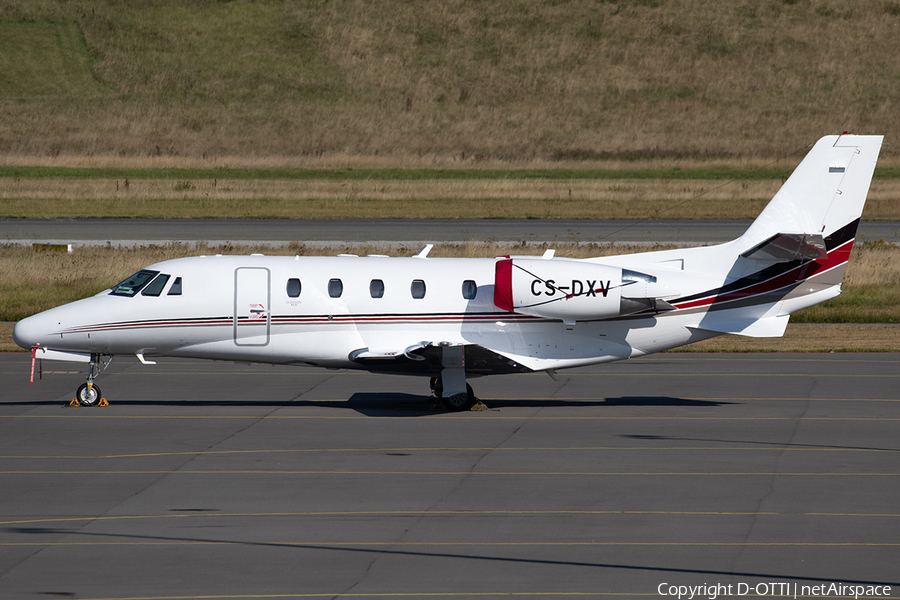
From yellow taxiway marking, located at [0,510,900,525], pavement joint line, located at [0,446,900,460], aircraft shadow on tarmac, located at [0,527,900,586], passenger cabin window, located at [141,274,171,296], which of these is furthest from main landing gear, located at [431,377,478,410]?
aircraft shadow on tarmac, located at [0,527,900,586]

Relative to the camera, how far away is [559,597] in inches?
430

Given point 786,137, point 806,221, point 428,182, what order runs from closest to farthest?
point 806,221 → point 428,182 → point 786,137

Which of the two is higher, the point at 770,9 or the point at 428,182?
the point at 770,9

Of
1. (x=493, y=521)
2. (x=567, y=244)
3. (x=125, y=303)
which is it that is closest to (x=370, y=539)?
(x=493, y=521)

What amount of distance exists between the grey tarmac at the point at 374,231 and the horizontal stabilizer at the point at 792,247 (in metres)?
24.0

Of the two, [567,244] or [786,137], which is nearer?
[567,244]

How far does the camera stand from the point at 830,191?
2084 centimetres

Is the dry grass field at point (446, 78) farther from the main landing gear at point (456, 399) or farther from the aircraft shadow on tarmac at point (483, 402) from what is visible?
the main landing gear at point (456, 399)

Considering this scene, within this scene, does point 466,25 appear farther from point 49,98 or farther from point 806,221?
point 806,221

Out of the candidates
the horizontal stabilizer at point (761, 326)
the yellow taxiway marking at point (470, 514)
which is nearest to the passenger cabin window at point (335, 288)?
the yellow taxiway marking at point (470, 514)

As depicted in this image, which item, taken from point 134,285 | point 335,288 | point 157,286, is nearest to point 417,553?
point 335,288

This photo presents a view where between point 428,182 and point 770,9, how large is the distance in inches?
2479

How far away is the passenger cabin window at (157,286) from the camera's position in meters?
20.4

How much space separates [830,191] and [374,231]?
30.3 metres
